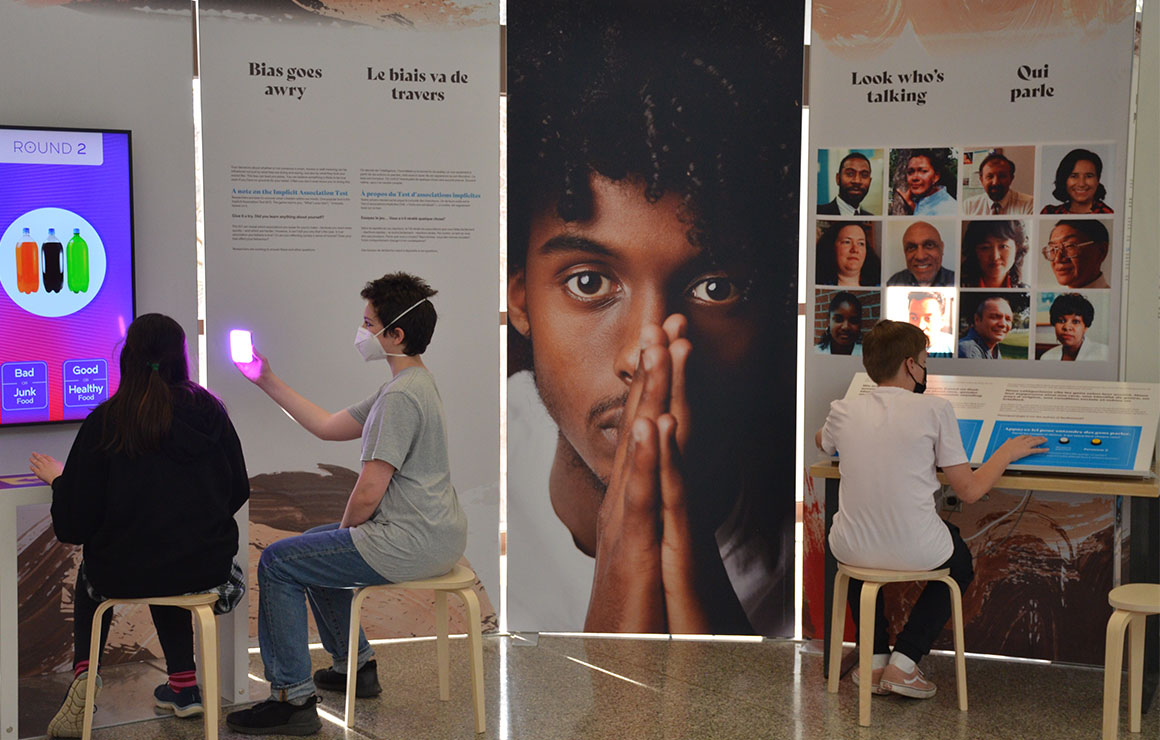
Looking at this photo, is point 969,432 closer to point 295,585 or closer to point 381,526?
point 381,526

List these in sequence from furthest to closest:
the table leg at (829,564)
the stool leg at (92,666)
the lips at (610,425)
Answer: the lips at (610,425)
the table leg at (829,564)
the stool leg at (92,666)

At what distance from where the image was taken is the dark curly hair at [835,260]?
4113 mm

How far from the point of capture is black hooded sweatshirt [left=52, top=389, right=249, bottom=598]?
9.61ft

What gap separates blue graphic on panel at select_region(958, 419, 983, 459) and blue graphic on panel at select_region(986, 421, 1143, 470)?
0.05m

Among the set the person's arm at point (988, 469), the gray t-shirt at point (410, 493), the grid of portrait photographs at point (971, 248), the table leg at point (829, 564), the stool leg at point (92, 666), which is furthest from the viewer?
the grid of portrait photographs at point (971, 248)

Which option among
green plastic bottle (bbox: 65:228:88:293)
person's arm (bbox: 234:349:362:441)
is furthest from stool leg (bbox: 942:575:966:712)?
green plastic bottle (bbox: 65:228:88:293)

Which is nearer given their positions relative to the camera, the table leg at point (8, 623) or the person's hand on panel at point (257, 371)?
the table leg at point (8, 623)

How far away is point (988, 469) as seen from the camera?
3.49 m

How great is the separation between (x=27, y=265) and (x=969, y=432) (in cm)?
322

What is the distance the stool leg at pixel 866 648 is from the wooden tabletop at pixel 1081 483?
41 centimetres

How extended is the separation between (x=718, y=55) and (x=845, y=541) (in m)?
1.91

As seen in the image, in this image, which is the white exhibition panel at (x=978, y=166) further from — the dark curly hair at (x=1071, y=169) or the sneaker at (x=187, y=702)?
the sneaker at (x=187, y=702)

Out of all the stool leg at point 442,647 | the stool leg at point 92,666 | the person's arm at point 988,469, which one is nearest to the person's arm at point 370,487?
the stool leg at point 442,647

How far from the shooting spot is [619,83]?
13.7ft
